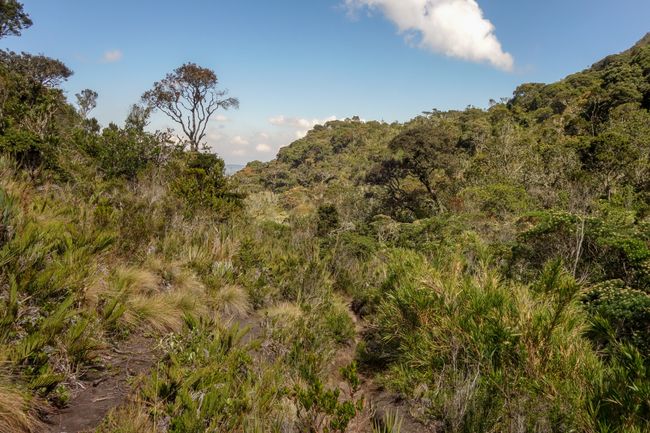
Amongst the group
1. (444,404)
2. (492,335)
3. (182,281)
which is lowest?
(444,404)

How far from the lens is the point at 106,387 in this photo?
10.7 feet

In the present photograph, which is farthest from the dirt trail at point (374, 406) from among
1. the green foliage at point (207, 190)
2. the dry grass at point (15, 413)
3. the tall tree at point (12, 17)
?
the tall tree at point (12, 17)

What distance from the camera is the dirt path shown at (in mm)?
2738

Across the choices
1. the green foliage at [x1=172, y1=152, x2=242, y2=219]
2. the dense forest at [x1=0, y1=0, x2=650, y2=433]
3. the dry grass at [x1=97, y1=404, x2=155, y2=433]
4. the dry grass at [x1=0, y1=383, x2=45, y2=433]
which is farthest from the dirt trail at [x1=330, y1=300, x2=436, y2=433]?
the green foliage at [x1=172, y1=152, x2=242, y2=219]

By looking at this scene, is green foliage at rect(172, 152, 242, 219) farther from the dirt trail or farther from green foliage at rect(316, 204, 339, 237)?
the dirt trail

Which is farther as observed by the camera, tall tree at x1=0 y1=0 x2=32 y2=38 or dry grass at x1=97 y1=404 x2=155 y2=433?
tall tree at x1=0 y1=0 x2=32 y2=38

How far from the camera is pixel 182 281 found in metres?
5.77

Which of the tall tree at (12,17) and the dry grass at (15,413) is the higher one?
the tall tree at (12,17)

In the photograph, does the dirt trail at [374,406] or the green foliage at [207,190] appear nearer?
the dirt trail at [374,406]

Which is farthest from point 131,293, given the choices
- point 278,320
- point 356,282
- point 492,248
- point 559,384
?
point 492,248

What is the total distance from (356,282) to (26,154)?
309 inches

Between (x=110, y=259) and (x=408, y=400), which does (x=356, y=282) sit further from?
(x=110, y=259)

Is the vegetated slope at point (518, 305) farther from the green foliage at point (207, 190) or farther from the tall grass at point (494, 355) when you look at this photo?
the green foliage at point (207, 190)

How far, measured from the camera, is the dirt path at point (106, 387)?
108 inches
